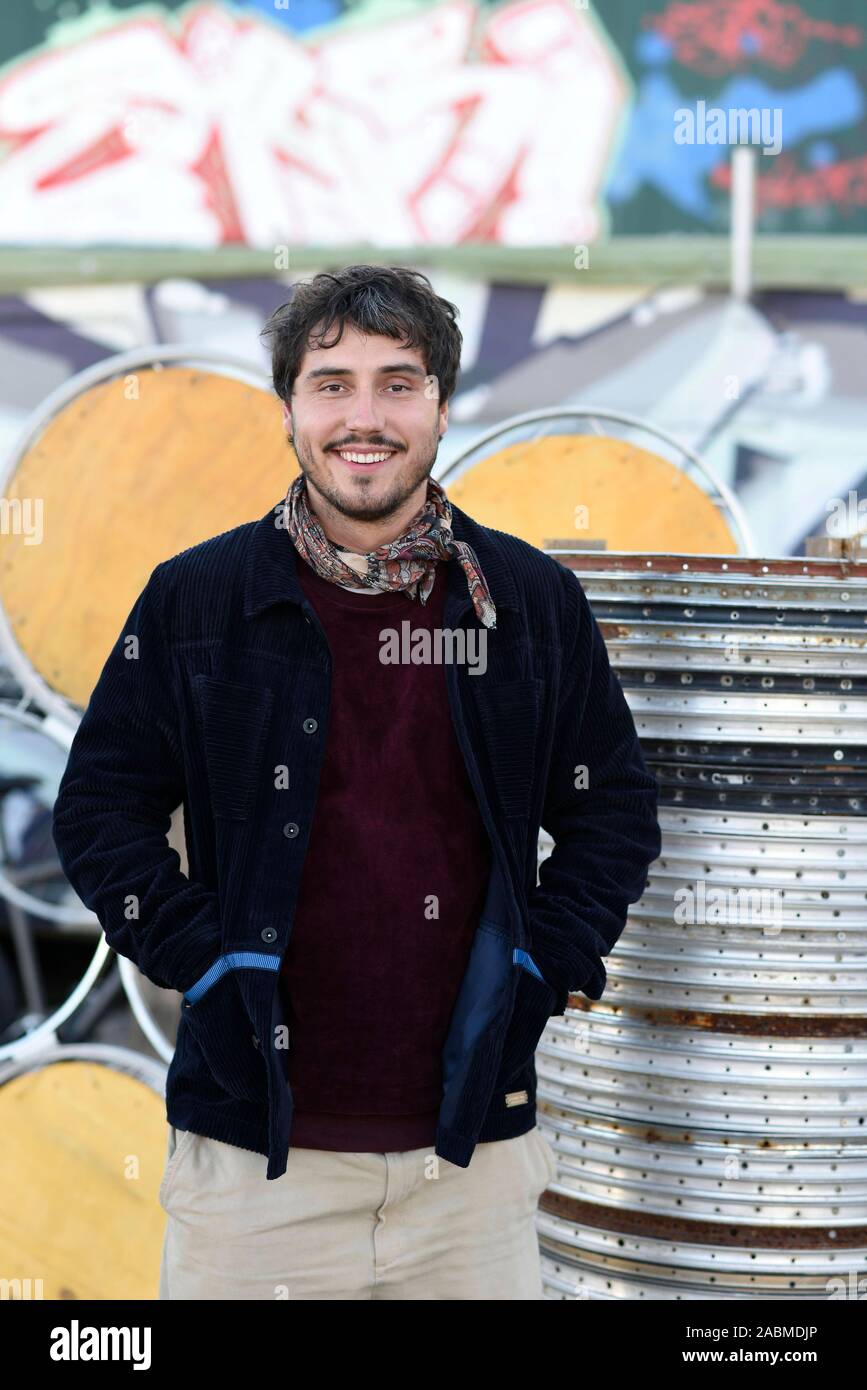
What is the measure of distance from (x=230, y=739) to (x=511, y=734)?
456 mm

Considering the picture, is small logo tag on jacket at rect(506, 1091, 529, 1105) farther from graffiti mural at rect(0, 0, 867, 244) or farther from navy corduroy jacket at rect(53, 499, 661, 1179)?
graffiti mural at rect(0, 0, 867, 244)

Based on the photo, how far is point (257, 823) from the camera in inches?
91.7

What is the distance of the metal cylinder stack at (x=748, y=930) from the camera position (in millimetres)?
2959

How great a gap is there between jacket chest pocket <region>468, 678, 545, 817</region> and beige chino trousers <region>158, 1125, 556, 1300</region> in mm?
597

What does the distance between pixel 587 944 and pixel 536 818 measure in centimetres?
23

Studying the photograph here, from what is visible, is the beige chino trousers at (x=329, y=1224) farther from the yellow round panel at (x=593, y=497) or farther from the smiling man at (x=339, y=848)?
the yellow round panel at (x=593, y=497)

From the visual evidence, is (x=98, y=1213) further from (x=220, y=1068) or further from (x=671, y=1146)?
(x=220, y=1068)

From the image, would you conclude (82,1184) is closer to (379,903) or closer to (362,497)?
(379,903)

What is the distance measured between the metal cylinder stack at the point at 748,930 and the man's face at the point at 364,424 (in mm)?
824

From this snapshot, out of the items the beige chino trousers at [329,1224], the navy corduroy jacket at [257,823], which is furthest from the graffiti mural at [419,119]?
the beige chino trousers at [329,1224]

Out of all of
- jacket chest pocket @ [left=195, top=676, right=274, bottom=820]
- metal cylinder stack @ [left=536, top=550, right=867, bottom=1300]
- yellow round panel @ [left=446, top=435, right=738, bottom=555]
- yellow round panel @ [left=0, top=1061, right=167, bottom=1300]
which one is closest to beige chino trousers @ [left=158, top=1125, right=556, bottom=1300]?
jacket chest pocket @ [left=195, top=676, right=274, bottom=820]

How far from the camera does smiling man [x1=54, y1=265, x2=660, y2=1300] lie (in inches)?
91.6

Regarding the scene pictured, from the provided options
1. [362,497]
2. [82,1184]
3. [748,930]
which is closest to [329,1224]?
[748,930]

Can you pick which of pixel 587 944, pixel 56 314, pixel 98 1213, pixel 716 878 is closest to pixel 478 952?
pixel 587 944
